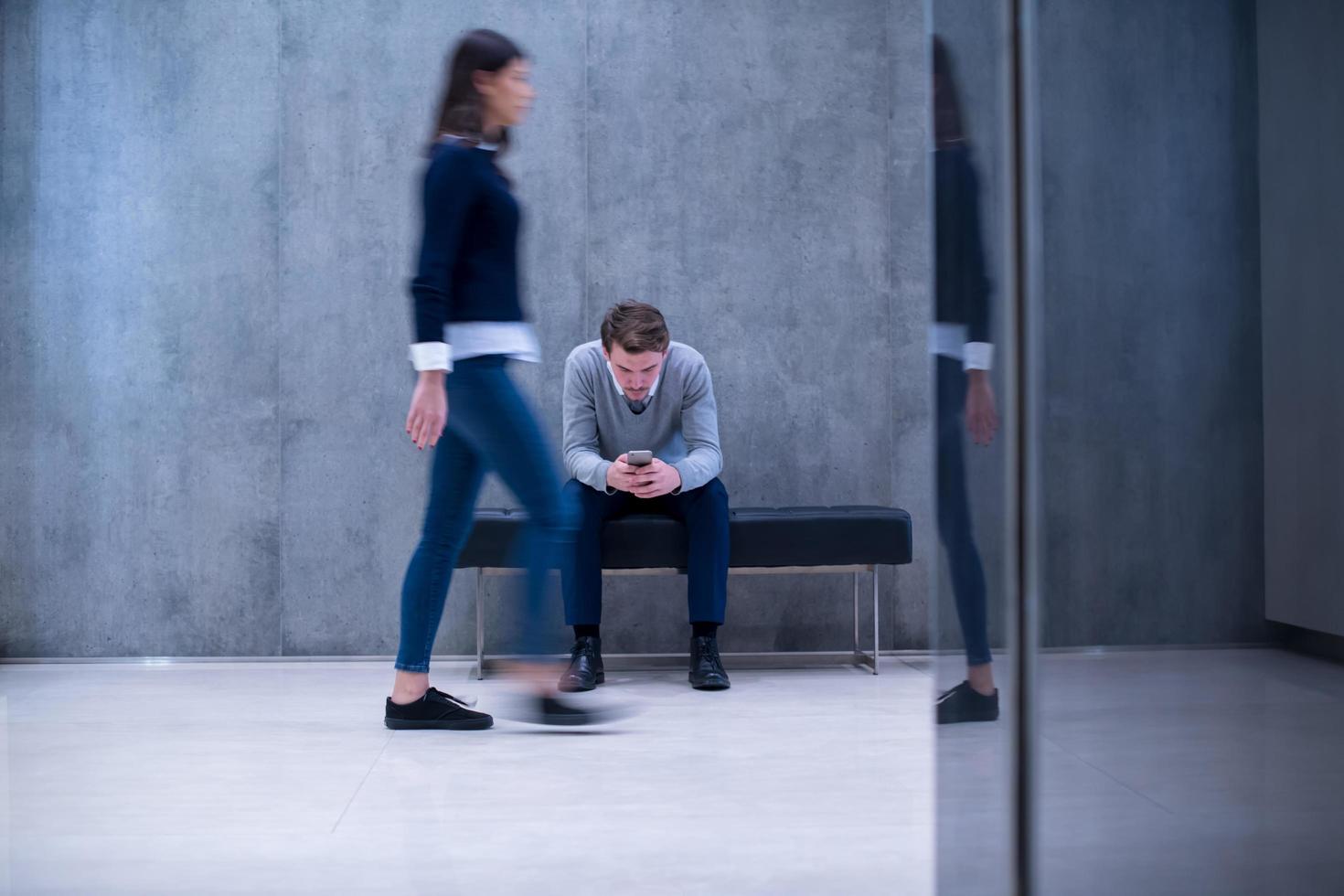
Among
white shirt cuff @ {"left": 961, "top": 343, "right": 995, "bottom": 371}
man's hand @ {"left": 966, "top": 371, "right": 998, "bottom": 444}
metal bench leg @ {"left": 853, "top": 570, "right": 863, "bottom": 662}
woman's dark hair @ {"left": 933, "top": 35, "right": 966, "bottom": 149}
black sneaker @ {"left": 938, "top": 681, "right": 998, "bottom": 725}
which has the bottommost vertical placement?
metal bench leg @ {"left": 853, "top": 570, "right": 863, "bottom": 662}

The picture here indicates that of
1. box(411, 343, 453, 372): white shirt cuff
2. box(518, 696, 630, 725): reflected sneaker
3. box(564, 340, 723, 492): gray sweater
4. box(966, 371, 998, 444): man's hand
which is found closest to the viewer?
box(966, 371, 998, 444): man's hand

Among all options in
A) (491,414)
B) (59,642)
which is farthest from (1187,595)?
(59,642)

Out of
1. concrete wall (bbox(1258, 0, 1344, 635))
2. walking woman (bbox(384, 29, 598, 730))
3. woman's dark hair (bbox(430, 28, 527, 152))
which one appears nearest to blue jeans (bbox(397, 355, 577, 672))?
walking woman (bbox(384, 29, 598, 730))

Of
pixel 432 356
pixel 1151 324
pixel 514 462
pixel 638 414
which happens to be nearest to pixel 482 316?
pixel 432 356

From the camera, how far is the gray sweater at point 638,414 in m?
3.15

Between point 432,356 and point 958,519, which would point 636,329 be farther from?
point 958,519

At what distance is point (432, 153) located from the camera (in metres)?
2.06

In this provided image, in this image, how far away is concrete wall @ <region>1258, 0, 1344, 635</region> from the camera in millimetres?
707

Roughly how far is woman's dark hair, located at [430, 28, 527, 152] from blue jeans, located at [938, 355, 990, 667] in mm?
1406

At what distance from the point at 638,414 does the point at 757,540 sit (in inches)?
18.7

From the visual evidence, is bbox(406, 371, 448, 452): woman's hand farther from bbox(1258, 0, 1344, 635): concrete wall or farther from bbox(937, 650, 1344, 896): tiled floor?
bbox(1258, 0, 1344, 635): concrete wall

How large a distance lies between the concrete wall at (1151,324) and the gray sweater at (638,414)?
2364 millimetres

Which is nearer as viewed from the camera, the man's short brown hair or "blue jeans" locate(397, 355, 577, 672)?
"blue jeans" locate(397, 355, 577, 672)

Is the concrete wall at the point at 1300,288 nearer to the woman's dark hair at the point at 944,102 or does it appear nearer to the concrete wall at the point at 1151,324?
the concrete wall at the point at 1151,324
